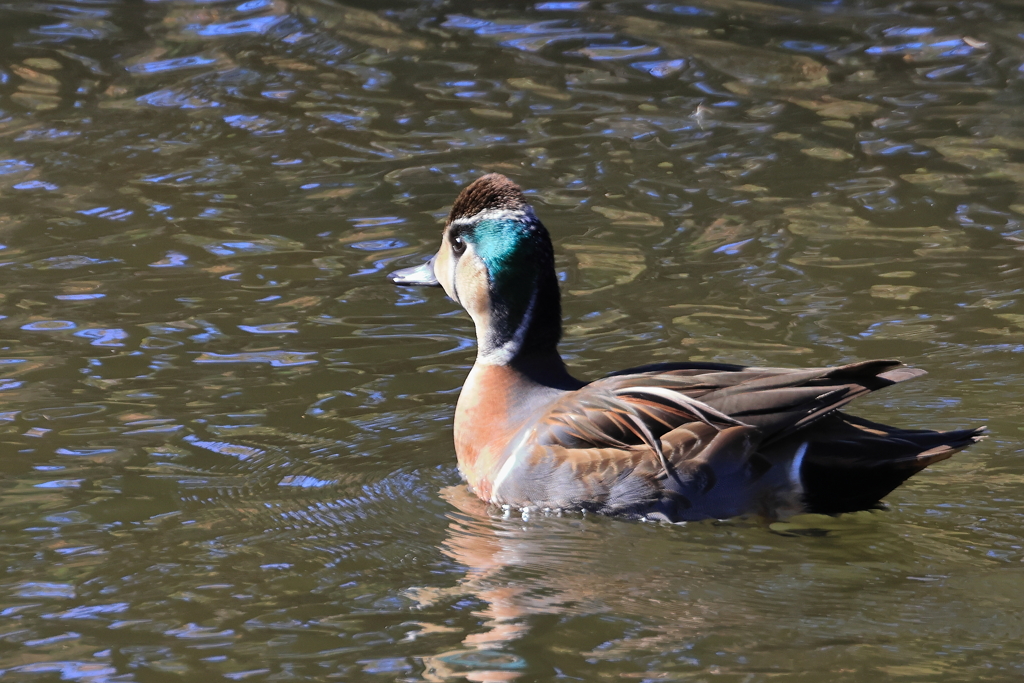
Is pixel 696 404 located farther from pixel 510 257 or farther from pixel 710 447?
pixel 510 257

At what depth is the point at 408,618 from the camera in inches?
196

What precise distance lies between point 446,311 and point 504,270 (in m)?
1.90

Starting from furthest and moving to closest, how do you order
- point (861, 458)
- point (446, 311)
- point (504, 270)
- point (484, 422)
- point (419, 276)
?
point (446, 311) → point (419, 276) → point (504, 270) → point (484, 422) → point (861, 458)

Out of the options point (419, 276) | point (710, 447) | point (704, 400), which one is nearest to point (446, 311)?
point (419, 276)

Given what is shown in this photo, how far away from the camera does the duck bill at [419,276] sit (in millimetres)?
6973

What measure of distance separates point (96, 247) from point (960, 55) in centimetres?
779

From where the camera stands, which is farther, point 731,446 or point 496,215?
point 496,215

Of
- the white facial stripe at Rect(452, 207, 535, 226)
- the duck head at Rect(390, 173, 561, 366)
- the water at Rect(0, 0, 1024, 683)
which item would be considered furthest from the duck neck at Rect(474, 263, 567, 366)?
the water at Rect(0, 0, 1024, 683)

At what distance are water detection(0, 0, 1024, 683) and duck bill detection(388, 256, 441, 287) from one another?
58 centimetres

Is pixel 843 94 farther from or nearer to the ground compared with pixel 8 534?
farther from the ground

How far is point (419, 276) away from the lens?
702 cm

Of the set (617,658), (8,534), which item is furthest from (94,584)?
(617,658)

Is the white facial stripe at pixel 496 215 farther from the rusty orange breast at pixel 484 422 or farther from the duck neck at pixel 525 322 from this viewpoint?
the rusty orange breast at pixel 484 422

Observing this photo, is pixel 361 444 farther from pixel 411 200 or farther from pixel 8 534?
pixel 411 200
